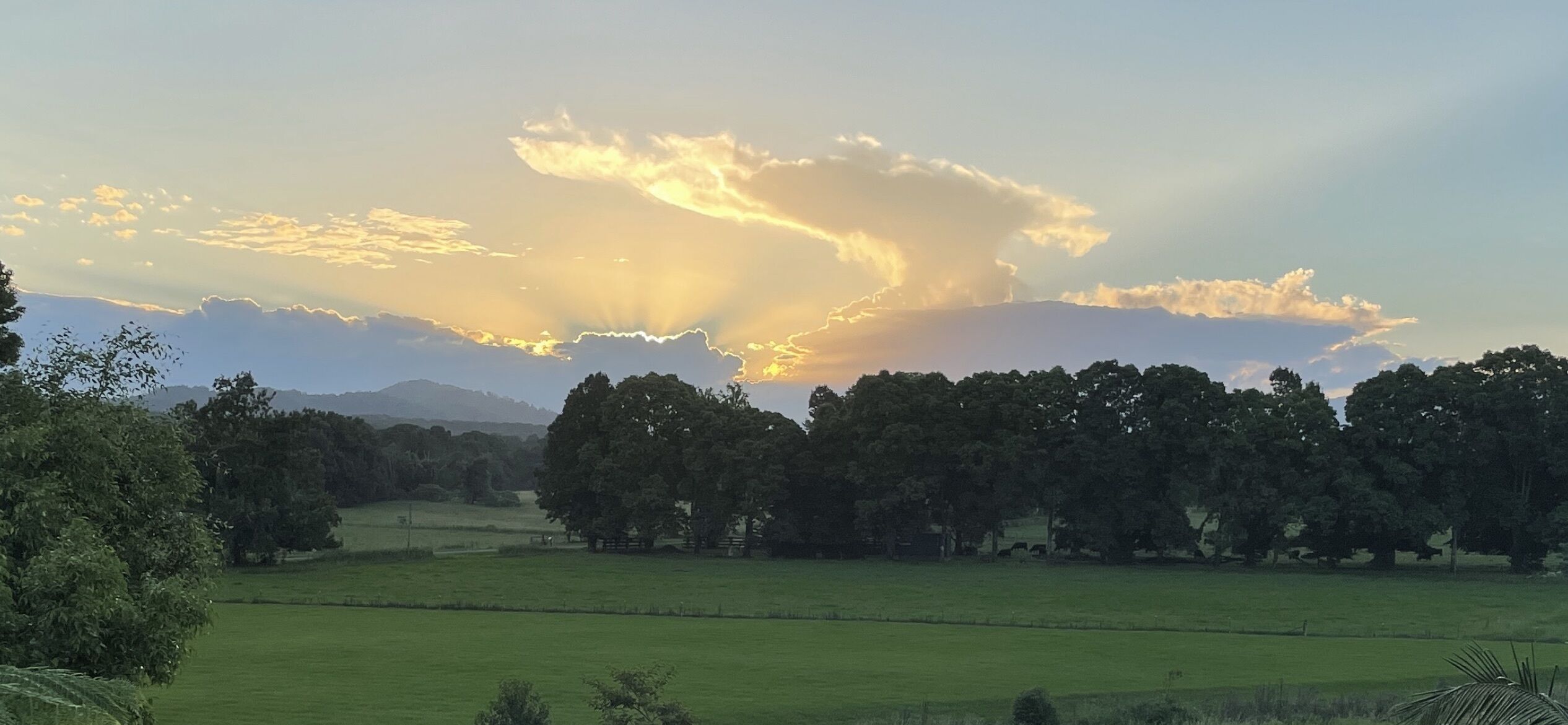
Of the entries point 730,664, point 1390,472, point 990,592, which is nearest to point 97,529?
point 730,664

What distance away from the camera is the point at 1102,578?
6881cm

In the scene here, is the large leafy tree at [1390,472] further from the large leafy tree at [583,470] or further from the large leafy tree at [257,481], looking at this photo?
the large leafy tree at [257,481]

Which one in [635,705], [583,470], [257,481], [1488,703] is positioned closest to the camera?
[1488,703]

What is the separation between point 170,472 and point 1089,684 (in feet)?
82.2

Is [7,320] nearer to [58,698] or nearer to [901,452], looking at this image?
[58,698]

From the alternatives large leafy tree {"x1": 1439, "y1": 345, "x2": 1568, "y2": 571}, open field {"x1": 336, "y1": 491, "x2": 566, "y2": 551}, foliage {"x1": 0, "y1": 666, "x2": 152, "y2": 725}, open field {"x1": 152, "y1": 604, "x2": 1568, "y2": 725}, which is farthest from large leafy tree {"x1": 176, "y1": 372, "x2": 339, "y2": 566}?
large leafy tree {"x1": 1439, "y1": 345, "x2": 1568, "y2": 571}

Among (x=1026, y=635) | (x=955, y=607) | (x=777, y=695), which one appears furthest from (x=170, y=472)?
(x=955, y=607)

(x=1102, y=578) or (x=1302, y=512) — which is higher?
(x=1302, y=512)

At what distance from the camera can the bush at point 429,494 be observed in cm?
15088

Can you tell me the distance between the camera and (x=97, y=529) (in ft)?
51.3

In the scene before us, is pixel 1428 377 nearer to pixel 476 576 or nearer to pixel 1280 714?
pixel 1280 714

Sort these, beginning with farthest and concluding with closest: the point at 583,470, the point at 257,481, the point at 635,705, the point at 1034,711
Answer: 1. the point at 583,470
2. the point at 257,481
3. the point at 1034,711
4. the point at 635,705

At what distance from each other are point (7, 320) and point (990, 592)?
46147mm

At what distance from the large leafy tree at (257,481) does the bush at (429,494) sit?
238 ft
